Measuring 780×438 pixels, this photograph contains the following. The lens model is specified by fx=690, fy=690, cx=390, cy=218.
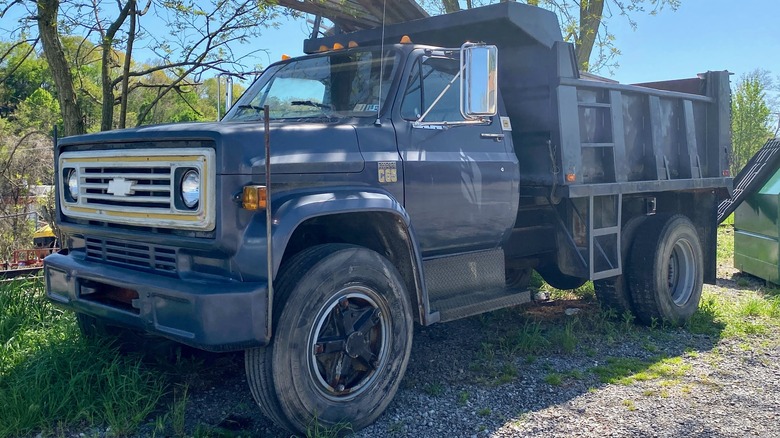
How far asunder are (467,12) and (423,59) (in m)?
0.84

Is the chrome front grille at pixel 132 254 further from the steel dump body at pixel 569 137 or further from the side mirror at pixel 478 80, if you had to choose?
the steel dump body at pixel 569 137

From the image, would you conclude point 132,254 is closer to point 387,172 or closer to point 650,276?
point 387,172

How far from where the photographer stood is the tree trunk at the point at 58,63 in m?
6.13

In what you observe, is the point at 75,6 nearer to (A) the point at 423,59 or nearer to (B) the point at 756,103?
(A) the point at 423,59

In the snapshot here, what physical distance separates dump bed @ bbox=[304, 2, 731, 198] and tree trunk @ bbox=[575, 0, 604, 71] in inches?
199

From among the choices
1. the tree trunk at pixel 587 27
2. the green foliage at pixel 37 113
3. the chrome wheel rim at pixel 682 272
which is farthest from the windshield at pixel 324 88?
the green foliage at pixel 37 113

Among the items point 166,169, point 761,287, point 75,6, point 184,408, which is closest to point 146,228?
point 166,169

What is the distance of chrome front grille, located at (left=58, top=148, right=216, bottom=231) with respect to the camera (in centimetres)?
345

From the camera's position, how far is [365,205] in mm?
3879

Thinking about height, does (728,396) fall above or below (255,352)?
below

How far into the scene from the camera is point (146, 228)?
150 inches

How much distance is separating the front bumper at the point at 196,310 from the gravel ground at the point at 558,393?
730mm

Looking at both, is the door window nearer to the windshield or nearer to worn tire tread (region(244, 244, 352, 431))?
the windshield

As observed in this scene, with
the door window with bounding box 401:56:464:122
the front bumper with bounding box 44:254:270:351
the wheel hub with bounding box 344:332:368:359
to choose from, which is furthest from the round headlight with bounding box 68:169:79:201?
the door window with bounding box 401:56:464:122
